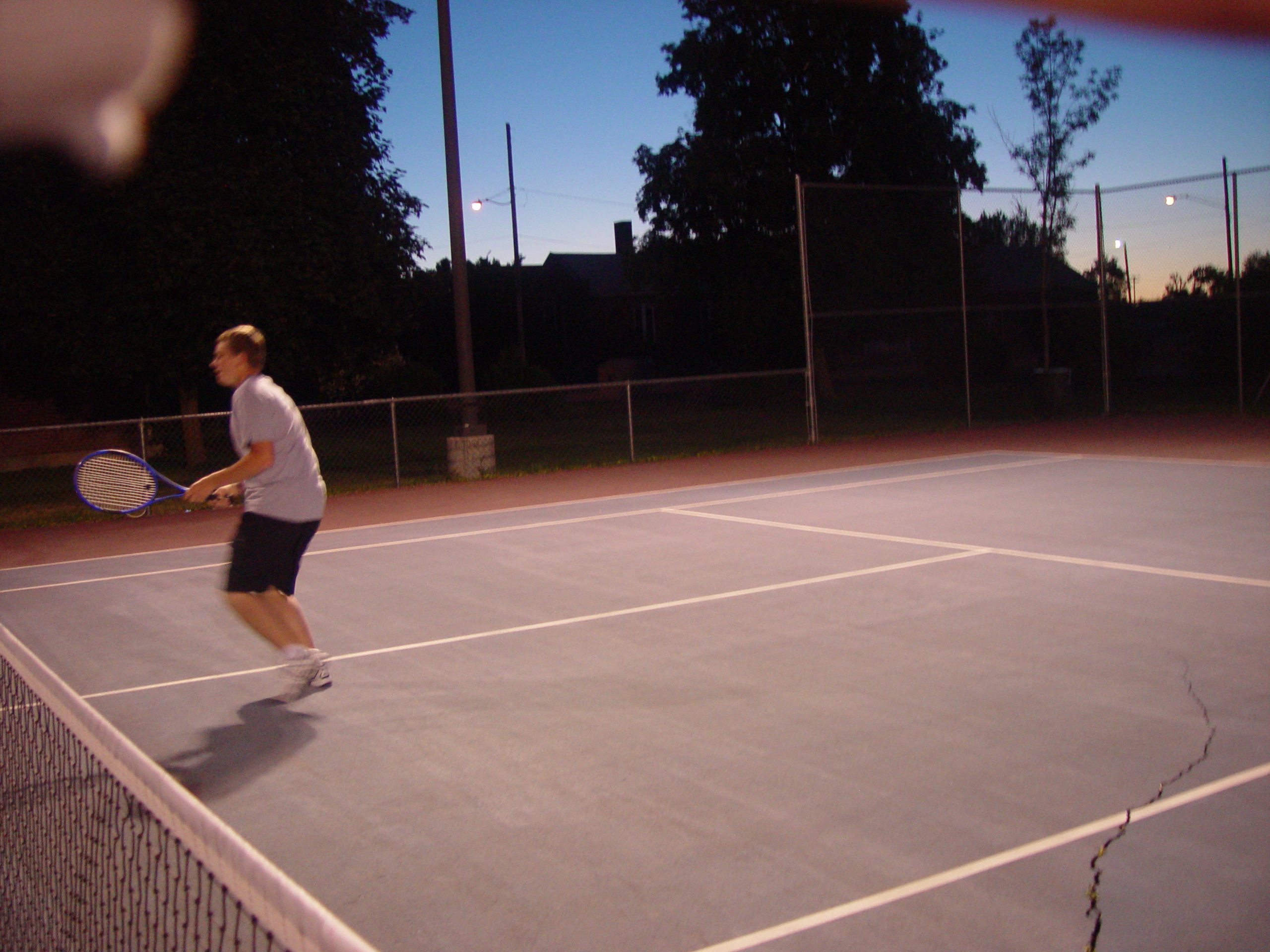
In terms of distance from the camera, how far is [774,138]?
35.2 metres

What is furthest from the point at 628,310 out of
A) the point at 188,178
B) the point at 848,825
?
the point at 848,825

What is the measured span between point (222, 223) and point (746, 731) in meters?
15.3

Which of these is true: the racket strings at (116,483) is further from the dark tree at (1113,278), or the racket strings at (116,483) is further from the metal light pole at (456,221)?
the dark tree at (1113,278)

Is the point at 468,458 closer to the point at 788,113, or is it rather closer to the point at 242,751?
the point at 242,751

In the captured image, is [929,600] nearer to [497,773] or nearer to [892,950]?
[497,773]

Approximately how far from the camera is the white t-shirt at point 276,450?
5.79m

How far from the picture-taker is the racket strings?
8.63 m

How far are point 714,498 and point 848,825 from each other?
9.64m

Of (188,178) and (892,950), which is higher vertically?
(188,178)

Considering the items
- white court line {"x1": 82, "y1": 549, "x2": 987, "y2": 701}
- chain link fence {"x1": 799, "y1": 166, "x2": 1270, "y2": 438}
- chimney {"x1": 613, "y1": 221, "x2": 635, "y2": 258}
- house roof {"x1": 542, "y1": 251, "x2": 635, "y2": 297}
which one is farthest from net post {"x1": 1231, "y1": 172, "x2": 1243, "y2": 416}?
chimney {"x1": 613, "y1": 221, "x2": 635, "y2": 258}

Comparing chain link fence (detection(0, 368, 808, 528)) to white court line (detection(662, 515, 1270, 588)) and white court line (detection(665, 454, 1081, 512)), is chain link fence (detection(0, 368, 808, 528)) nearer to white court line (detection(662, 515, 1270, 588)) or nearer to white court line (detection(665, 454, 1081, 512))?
white court line (detection(665, 454, 1081, 512))

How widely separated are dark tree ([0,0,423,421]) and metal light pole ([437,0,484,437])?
8.61ft

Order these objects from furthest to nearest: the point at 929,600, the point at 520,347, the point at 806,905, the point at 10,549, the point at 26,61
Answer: the point at 520,347, the point at 26,61, the point at 10,549, the point at 929,600, the point at 806,905

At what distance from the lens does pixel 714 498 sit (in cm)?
1370
